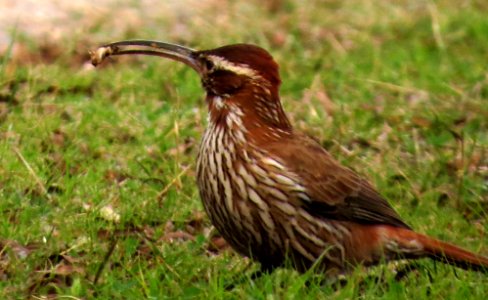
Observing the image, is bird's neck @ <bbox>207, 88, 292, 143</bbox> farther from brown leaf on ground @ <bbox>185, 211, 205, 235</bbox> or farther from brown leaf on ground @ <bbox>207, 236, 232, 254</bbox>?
brown leaf on ground @ <bbox>185, 211, 205, 235</bbox>

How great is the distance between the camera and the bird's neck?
694cm

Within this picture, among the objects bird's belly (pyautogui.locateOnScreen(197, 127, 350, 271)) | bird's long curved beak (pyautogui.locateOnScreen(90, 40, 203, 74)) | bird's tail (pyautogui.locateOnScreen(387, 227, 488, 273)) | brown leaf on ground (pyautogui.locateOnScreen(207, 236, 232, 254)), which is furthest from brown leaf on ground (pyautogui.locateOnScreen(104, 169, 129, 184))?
bird's tail (pyautogui.locateOnScreen(387, 227, 488, 273))

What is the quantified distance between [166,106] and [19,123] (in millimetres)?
1211

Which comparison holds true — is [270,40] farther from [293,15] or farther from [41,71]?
[41,71]

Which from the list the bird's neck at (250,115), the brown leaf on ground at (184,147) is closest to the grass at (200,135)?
the brown leaf on ground at (184,147)

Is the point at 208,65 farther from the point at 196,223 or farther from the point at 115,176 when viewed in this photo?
the point at 115,176

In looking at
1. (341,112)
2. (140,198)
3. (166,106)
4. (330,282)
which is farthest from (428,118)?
(330,282)

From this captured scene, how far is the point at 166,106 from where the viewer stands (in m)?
9.57

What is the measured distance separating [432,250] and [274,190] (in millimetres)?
840

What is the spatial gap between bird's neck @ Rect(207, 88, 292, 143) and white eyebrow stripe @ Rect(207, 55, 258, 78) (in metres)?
0.10

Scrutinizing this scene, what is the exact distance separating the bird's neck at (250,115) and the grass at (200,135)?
2.14ft

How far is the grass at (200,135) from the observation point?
671 cm

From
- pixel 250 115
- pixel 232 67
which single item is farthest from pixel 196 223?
pixel 232 67

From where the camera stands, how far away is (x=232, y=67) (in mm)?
6973
